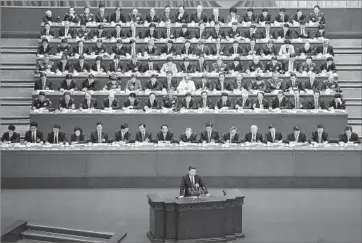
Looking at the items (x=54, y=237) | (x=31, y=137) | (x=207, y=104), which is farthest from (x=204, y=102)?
(x=54, y=237)

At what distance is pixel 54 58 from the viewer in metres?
17.2

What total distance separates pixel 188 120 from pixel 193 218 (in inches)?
235

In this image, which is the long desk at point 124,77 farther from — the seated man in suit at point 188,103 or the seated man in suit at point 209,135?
the seated man in suit at point 209,135

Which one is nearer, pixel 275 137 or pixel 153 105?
pixel 275 137

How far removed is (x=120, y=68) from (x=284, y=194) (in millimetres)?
5812

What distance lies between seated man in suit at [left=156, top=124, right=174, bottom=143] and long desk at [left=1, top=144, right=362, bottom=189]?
35 centimetres

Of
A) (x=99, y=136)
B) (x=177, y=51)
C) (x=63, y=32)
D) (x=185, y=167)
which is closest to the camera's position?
(x=185, y=167)

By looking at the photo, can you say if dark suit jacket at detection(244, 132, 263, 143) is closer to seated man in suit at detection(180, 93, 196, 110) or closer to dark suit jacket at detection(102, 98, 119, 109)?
seated man in suit at detection(180, 93, 196, 110)

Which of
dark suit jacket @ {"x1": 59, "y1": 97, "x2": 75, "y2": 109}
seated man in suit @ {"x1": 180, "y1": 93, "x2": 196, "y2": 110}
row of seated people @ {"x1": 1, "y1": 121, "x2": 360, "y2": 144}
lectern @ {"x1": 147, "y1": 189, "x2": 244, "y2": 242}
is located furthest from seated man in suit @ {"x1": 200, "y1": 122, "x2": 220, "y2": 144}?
lectern @ {"x1": 147, "y1": 189, "x2": 244, "y2": 242}

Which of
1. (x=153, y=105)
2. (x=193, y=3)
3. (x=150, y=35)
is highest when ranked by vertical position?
(x=193, y=3)

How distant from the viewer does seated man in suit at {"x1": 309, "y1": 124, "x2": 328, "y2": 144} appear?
46.6ft

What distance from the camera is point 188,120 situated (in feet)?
50.6

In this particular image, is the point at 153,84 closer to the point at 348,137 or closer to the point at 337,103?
the point at 337,103

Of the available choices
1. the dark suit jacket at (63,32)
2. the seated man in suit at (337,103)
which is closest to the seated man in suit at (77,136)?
the dark suit jacket at (63,32)
